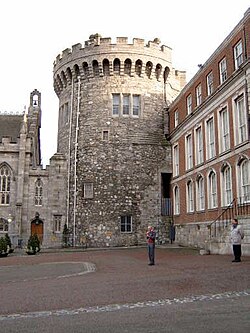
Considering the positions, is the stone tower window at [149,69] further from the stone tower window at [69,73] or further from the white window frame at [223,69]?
the white window frame at [223,69]

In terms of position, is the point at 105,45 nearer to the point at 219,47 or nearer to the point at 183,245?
the point at 219,47

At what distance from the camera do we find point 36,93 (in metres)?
47.0

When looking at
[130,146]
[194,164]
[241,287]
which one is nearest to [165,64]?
[130,146]

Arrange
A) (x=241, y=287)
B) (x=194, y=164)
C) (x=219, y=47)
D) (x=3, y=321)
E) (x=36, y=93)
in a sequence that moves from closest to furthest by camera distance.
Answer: (x=3, y=321), (x=241, y=287), (x=219, y=47), (x=194, y=164), (x=36, y=93)

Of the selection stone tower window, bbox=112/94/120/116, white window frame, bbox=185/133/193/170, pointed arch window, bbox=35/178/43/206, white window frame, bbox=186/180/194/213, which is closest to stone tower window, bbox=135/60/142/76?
stone tower window, bbox=112/94/120/116

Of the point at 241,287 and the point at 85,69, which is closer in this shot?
the point at 241,287

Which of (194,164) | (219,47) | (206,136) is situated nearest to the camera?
(219,47)

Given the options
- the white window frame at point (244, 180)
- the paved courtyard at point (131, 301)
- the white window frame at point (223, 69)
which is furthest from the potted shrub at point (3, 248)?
the white window frame at point (223, 69)

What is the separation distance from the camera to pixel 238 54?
78.4 feet

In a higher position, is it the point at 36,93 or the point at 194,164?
the point at 36,93

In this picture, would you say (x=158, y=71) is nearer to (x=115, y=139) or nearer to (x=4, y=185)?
(x=115, y=139)

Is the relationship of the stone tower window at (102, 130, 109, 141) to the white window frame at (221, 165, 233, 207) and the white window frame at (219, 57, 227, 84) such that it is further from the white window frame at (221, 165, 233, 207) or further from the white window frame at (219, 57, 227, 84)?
the white window frame at (221, 165, 233, 207)

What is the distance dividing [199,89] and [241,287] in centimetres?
→ 2073

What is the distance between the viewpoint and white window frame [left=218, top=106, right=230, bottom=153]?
82.6 feet
